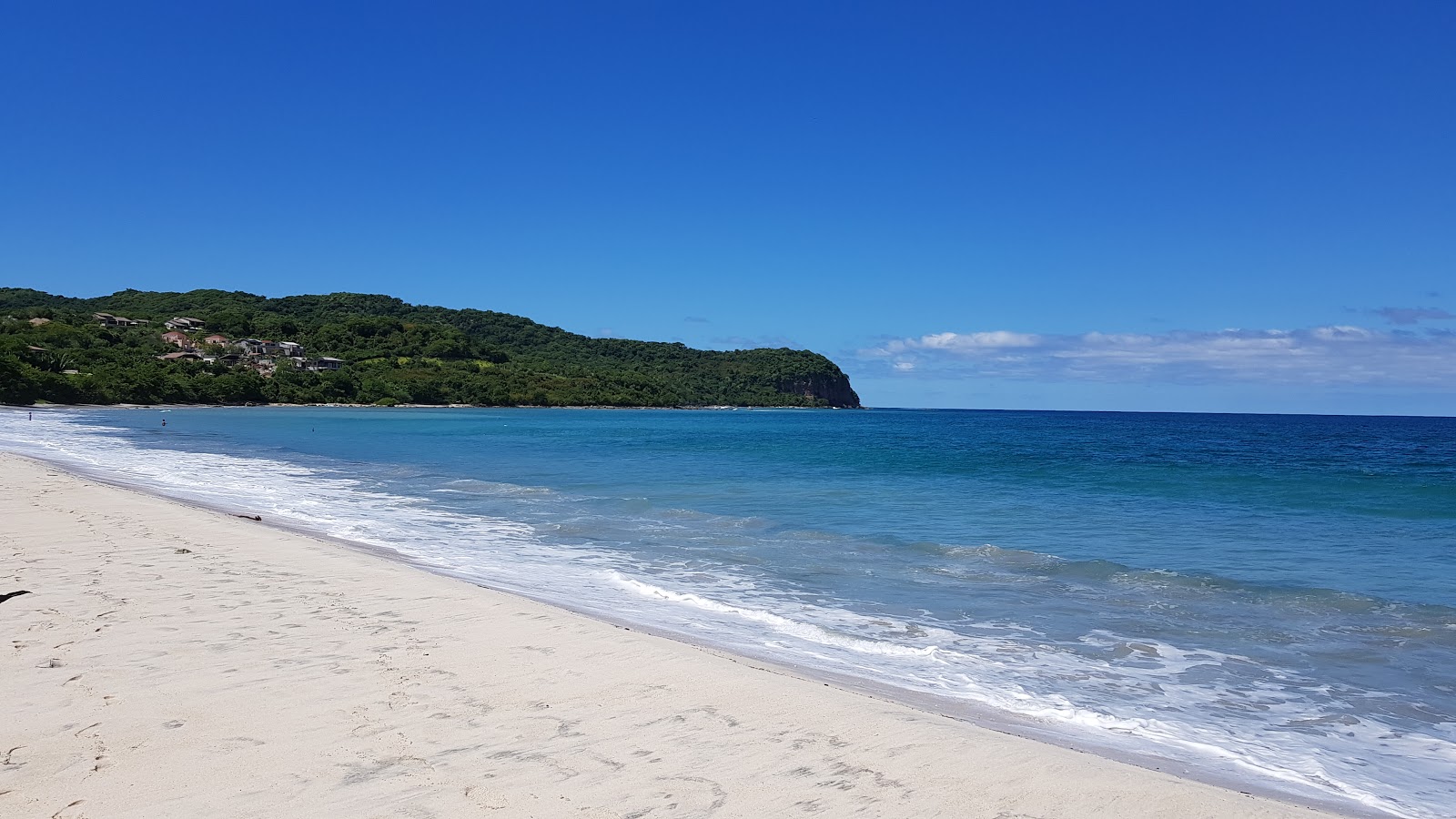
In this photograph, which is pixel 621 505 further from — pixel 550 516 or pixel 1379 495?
pixel 1379 495

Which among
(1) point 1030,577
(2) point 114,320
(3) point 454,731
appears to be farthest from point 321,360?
(3) point 454,731

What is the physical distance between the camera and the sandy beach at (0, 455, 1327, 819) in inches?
147

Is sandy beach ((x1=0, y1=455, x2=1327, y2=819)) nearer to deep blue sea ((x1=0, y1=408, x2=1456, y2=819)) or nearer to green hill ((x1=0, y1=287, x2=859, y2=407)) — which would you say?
deep blue sea ((x1=0, y1=408, x2=1456, y2=819))

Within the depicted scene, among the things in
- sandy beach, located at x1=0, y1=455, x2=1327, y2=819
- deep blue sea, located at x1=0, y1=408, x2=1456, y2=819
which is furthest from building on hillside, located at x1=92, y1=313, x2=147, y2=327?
sandy beach, located at x1=0, y1=455, x2=1327, y2=819

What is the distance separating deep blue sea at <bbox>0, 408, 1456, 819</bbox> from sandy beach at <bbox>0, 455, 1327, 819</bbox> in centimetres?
107

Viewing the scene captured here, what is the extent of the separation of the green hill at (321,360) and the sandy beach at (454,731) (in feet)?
293

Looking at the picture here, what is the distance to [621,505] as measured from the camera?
18.1m

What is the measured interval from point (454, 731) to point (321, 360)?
5193 inches

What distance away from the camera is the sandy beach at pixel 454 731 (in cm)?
372

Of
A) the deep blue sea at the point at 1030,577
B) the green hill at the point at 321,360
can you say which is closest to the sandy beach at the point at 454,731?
the deep blue sea at the point at 1030,577

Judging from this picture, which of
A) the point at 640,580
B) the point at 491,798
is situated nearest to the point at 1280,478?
Result: the point at 640,580

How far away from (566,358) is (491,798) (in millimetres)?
176594

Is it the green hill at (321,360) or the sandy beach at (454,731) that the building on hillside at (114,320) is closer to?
the green hill at (321,360)

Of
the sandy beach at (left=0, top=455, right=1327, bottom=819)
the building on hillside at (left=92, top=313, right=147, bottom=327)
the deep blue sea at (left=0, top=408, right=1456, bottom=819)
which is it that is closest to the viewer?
the sandy beach at (left=0, top=455, right=1327, bottom=819)
